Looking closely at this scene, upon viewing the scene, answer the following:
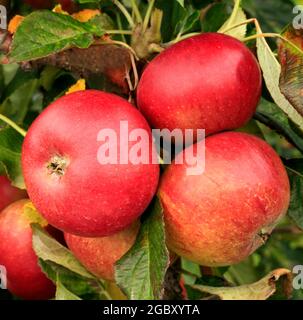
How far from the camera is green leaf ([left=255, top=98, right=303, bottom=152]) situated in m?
1.23

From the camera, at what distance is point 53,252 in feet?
3.81

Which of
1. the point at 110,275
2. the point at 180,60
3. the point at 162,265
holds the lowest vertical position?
the point at 110,275

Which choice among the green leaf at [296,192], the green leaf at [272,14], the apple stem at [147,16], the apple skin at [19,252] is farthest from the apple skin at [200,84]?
the green leaf at [272,14]

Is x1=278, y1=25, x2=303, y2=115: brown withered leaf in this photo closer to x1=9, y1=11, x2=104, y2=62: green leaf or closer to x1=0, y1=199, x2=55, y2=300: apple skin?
x1=9, y1=11, x2=104, y2=62: green leaf

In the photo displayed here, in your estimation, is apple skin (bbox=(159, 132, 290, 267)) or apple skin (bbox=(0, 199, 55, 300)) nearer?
apple skin (bbox=(159, 132, 290, 267))

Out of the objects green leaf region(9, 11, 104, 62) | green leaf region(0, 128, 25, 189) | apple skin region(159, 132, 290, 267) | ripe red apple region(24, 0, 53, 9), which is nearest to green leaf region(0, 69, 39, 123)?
ripe red apple region(24, 0, 53, 9)

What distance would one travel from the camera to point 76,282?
1.19m

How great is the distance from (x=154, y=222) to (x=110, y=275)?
0.52 feet

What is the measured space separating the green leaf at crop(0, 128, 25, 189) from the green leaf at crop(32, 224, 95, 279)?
0.09 meters

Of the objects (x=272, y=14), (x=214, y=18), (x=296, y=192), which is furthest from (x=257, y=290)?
(x=272, y=14)

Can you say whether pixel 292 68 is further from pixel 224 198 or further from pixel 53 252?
pixel 53 252

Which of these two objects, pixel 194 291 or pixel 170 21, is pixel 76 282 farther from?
pixel 170 21

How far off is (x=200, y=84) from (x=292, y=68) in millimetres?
135
